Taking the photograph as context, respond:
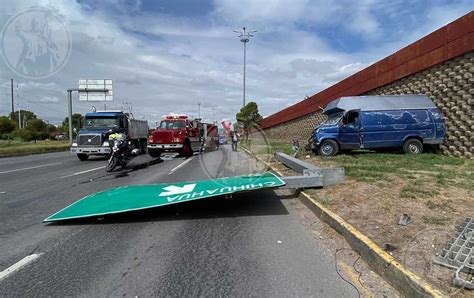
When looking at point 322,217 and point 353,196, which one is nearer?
point 322,217

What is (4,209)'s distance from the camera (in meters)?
7.30

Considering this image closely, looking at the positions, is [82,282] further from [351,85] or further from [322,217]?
[351,85]

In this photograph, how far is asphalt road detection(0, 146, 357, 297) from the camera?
3637 millimetres

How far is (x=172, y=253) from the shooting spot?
4.65 m

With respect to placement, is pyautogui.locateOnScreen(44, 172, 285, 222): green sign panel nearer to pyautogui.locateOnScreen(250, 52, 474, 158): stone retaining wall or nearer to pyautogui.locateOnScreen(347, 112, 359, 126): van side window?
pyautogui.locateOnScreen(347, 112, 359, 126): van side window

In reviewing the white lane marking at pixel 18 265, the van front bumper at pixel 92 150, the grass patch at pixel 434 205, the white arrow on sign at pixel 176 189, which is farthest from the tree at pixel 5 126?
the grass patch at pixel 434 205

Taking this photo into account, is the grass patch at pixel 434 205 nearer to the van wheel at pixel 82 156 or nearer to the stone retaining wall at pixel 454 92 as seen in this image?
the stone retaining wall at pixel 454 92

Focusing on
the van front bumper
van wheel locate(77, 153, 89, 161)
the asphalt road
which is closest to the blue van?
the asphalt road

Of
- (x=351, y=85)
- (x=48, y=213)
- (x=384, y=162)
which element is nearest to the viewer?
(x=48, y=213)

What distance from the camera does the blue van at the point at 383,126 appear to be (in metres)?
14.3

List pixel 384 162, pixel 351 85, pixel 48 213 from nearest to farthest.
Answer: pixel 48 213, pixel 384 162, pixel 351 85

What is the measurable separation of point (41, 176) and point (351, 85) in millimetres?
18339

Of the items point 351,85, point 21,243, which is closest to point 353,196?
point 21,243

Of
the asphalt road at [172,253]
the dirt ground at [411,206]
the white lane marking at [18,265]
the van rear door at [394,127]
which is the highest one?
the van rear door at [394,127]
